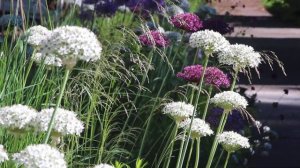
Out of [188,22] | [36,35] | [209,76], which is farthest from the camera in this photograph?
[188,22]

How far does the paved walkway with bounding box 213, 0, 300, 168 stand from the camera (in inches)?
298

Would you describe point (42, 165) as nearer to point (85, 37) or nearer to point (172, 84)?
point (85, 37)

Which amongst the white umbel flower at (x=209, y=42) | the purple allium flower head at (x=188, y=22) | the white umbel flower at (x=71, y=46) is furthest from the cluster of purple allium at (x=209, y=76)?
the white umbel flower at (x=71, y=46)

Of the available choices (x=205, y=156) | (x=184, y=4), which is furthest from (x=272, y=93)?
(x=205, y=156)

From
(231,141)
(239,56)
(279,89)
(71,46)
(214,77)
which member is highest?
(71,46)

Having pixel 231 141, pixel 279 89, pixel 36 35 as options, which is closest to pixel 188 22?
pixel 36 35

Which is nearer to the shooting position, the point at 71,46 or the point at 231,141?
the point at 71,46

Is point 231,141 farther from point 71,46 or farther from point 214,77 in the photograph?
point 71,46

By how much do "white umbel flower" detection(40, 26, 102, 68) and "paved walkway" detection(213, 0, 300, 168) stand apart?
5013mm

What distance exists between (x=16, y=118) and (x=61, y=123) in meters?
0.16

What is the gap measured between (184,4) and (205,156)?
414 cm

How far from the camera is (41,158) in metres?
2.01

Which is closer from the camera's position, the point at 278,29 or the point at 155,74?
the point at 155,74

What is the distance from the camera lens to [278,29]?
57.7ft
